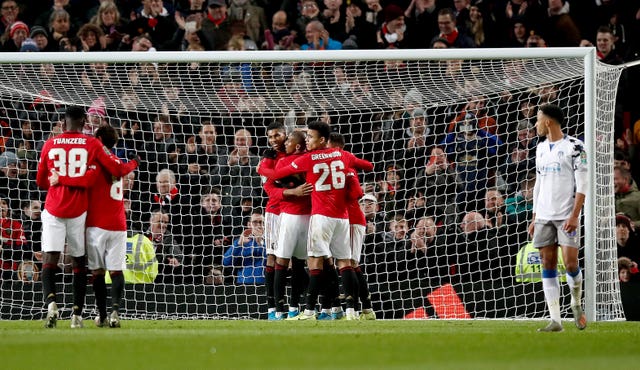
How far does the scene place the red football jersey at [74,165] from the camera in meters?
10.4

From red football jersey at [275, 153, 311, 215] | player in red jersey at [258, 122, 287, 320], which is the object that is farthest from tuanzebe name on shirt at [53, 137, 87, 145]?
red football jersey at [275, 153, 311, 215]

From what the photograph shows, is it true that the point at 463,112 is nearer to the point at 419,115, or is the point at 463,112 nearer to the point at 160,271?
the point at 419,115

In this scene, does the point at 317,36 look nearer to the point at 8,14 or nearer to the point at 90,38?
the point at 90,38

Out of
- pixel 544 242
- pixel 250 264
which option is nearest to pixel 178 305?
pixel 250 264

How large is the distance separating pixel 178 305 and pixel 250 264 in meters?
1.01

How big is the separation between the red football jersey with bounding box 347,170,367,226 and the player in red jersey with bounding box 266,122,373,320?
8 centimetres

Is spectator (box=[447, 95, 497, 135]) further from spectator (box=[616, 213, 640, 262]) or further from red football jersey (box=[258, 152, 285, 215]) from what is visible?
red football jersey (box=[258, 152, 285, 215])

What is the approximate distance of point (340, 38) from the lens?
16.9m

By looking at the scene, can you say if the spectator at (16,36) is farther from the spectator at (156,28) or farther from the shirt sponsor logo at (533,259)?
the shirt sponsor logo at (533,259)

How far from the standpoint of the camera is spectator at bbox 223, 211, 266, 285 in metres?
14.1

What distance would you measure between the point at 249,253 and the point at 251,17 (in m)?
4.41

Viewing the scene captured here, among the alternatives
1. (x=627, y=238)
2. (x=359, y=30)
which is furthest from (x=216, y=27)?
(x=627, y=238)

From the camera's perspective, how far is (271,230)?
1300 centimetres

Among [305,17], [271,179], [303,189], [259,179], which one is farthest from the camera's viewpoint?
[305,17]
